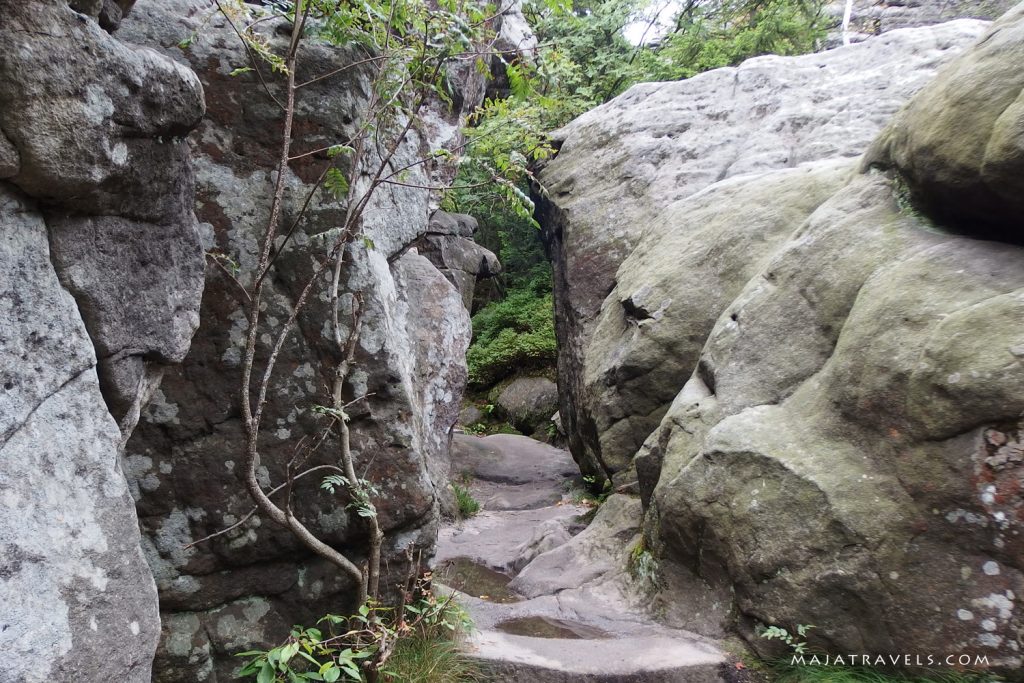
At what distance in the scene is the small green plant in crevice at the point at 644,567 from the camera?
5242 millimetres

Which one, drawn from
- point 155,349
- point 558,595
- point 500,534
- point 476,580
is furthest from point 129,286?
point 500,534

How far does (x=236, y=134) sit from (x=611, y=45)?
12.6 m

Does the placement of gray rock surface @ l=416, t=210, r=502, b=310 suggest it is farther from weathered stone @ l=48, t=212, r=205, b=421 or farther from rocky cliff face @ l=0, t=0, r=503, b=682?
weathered stone @ l=48, t=212, r=205, b=421

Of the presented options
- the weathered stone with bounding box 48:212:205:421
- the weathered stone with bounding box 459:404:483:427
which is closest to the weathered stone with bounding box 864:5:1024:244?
the weathered stone with bounding box 48:212:205:421

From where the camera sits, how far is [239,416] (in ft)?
12.5

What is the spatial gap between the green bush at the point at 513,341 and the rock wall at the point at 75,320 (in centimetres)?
1299

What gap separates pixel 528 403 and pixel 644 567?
380 inches

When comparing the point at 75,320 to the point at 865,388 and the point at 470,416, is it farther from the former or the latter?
the point at 470,416

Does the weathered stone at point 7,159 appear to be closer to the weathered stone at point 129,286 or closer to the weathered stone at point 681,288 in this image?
the weathered stone at point 129,286

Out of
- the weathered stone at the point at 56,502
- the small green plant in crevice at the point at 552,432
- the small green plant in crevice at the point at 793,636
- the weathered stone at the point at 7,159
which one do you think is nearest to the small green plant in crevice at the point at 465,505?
the small green plant in crevice at the point at 793,636

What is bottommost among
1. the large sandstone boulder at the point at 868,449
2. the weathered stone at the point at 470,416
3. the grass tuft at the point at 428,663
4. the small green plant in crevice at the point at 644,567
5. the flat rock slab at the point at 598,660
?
the weathered stone at the point at 470,416

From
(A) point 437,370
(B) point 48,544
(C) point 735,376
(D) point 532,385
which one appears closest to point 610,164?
(A) point 437,370

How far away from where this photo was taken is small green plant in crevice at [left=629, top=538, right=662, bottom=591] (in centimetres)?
524

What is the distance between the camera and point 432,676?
12.5 feet
